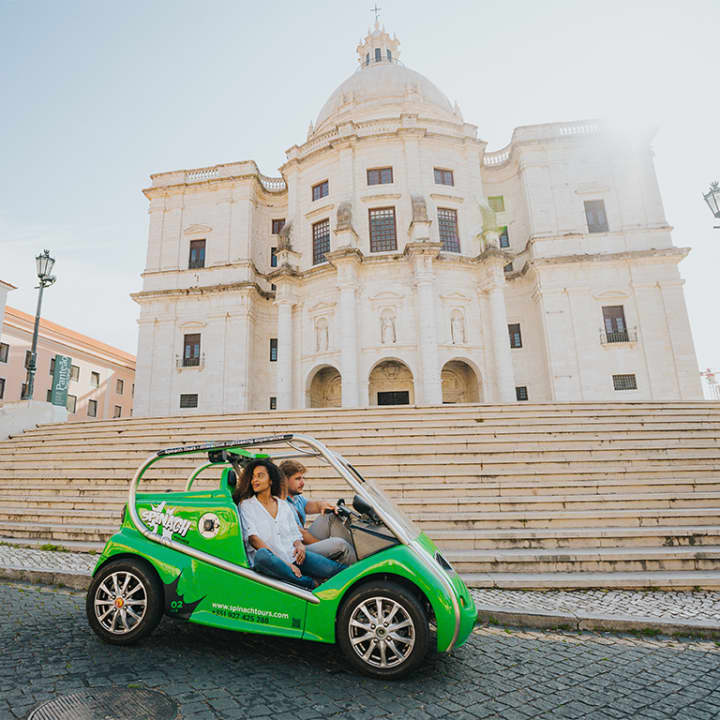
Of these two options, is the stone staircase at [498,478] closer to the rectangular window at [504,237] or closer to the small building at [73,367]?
the rectangular window at [504,237]

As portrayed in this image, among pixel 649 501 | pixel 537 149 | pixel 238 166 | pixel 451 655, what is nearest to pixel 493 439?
pixel 649 501

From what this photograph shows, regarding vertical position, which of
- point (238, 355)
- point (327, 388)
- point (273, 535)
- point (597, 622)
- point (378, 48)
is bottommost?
point (597, 622)

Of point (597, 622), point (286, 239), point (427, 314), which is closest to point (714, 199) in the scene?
point (597, 622)

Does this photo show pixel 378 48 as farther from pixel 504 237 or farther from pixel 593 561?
pixel 593 561

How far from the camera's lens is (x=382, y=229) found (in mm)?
26047

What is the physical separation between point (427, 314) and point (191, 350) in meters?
14.1

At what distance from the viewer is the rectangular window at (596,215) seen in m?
26.0

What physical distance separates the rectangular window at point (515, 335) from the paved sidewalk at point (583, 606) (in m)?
21.1

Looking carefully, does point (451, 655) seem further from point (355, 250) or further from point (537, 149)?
point (537, 149)

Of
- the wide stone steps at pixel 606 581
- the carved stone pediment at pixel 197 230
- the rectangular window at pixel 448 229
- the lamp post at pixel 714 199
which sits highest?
the carved stone pediment at pixel 197 230

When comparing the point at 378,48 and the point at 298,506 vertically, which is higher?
the point at 378,48

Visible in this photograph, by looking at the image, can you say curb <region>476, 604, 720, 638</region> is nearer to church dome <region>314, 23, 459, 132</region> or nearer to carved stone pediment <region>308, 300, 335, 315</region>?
A: carved stone pediment <region>308, 300, 335, 315</region>

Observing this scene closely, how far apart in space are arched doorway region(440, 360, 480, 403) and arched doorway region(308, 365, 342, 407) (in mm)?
6006

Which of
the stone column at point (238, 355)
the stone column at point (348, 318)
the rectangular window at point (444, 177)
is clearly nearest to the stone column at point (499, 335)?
the rectangular window at point (444, 177)
